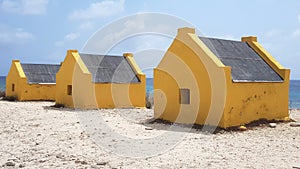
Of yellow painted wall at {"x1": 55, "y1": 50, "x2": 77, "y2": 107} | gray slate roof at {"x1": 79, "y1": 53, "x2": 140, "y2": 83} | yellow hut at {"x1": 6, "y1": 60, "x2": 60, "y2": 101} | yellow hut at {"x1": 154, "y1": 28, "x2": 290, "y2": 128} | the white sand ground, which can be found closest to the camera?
the white sand ground

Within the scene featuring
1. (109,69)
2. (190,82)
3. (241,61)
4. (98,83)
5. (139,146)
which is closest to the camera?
(139,146)

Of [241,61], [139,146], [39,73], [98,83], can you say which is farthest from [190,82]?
[39,73]

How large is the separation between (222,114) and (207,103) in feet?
A: 2.77

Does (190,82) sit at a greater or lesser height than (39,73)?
lesser

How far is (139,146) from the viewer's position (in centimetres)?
961

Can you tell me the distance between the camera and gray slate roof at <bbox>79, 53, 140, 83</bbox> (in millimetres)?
20333

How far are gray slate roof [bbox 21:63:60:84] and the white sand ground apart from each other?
46.1 ft

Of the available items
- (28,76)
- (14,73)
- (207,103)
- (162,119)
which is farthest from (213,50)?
(14,73)

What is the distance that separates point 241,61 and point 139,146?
7.14 meters

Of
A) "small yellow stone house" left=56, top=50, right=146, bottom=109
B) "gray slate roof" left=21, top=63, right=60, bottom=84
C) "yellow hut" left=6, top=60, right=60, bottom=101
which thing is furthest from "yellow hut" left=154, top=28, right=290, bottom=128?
"gray slate roof" left=21, top=63, right=60, bottom=84

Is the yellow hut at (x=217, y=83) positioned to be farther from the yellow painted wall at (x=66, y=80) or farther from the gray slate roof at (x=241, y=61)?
the yellow painted wall at (x=66, y=80)

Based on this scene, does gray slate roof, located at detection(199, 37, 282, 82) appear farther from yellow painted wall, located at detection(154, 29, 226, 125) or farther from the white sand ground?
the white sand ground

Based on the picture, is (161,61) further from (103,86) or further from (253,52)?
(103,86)

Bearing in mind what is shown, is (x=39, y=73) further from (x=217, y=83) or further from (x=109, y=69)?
(x=217, y=83)
